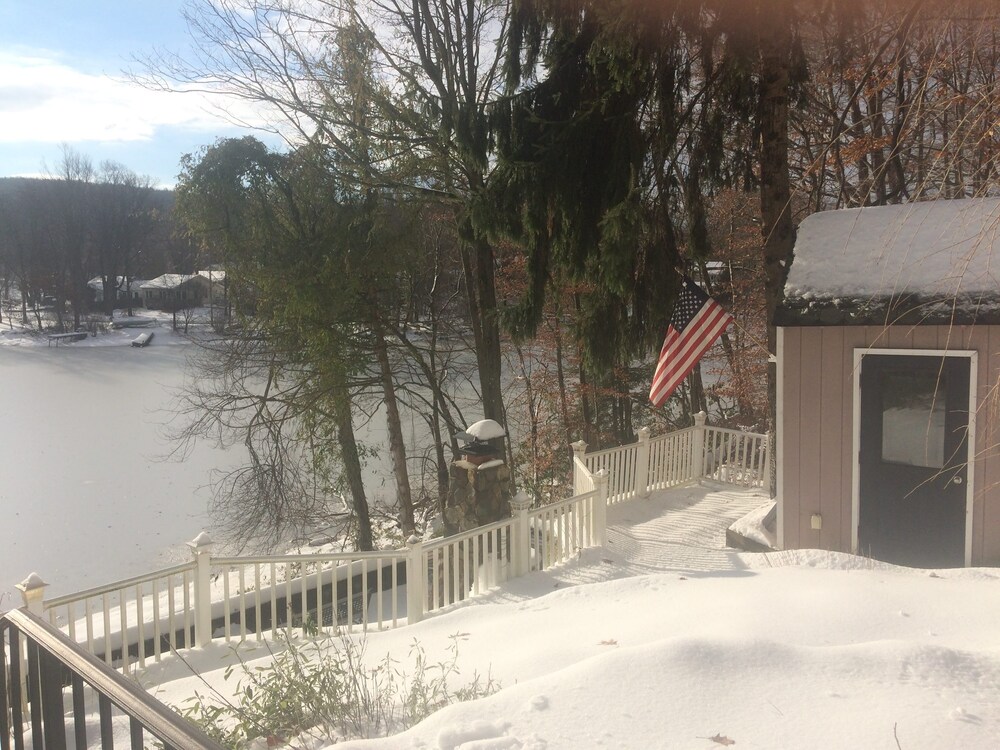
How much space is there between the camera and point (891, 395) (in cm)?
598

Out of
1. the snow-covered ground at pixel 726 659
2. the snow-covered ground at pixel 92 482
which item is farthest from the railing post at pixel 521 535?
the snow-covered ground at pixel 92 482

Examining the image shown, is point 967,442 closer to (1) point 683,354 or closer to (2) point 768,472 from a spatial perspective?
(1) point 683,354

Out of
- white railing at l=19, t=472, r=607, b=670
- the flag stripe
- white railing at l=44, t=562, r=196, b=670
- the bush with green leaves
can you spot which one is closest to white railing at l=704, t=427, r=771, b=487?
the flag stripe

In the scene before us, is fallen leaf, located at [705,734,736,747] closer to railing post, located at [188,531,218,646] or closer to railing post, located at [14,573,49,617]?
railing post, located at [188,531,218,646]

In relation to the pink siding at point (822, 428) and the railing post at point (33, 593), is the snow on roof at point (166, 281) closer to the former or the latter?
A: the railing post at point (33, 593)

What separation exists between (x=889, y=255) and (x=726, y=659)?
12.3ft

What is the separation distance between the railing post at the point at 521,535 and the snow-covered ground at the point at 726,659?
0.47m

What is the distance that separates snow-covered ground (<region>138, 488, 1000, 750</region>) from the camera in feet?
8.19

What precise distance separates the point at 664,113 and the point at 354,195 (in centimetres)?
630

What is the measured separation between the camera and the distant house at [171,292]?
39831mm

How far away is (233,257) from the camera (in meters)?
13.1

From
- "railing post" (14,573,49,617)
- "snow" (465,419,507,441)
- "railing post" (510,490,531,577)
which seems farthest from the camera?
"snow" (465,419,507,441)

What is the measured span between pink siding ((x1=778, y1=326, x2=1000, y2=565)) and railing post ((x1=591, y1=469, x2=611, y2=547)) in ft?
6.10

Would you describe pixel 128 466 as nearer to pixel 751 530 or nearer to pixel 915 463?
pixel 751 530
